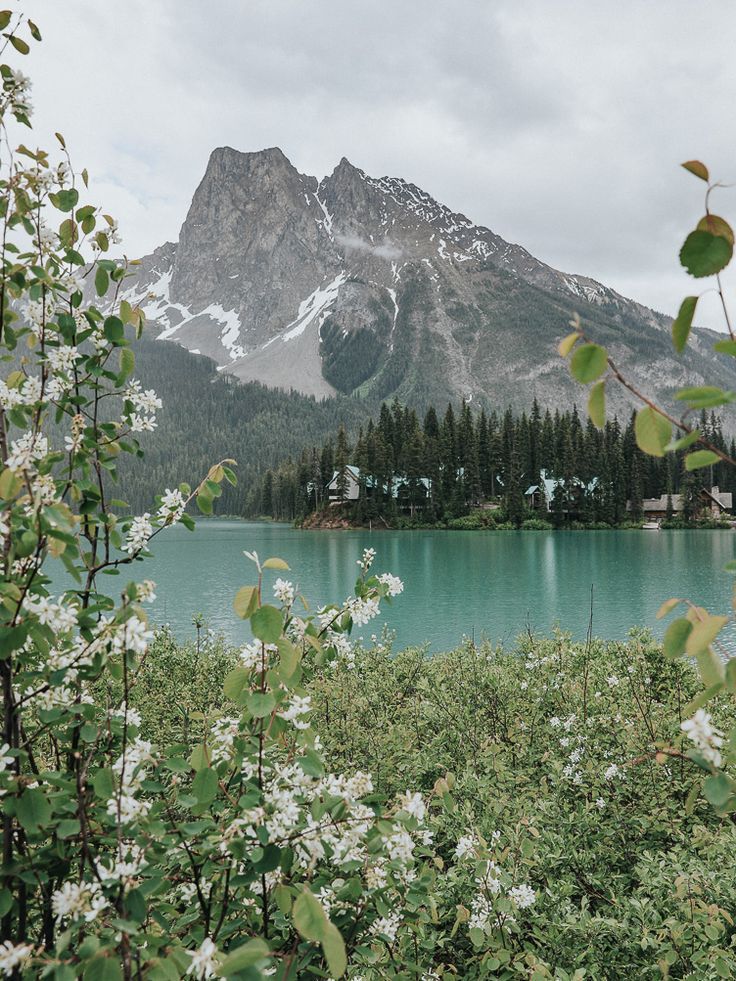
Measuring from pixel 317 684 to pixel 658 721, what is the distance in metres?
4.19

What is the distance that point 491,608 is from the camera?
2630 cm

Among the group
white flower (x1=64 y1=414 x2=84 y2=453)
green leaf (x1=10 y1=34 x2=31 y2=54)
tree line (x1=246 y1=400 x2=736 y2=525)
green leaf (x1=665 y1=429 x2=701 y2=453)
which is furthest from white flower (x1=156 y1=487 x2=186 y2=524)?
tree line (x1=246 y1=400 x2=736 y2=525)

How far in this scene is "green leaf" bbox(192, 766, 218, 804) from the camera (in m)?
1.85

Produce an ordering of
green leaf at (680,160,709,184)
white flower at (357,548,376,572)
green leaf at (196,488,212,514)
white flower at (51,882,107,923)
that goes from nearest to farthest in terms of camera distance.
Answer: green leaf at (680,160,709,184) → white flower at (51,882,107,923) → green leaf at (196,488,212,514) → white flower at (357,548,376,572)

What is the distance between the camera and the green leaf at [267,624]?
169 cm

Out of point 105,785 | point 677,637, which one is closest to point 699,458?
point 677,637

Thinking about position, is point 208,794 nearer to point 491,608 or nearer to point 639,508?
point 491,608

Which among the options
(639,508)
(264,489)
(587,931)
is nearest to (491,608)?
(587,931)

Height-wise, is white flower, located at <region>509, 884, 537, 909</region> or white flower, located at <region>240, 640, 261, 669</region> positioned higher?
white flower, located at <region>240, 640, 261, 669</region>

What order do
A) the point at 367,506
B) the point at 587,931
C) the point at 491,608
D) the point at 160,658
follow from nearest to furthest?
the point at 587,931 → the point at 160,658 → the point at 491,608 → the point at 367,506

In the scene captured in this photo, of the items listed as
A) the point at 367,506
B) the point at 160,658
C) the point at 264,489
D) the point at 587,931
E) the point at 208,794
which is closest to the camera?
the point at 208,794

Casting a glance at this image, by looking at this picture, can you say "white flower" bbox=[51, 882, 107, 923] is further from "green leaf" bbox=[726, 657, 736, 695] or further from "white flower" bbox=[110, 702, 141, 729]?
"green leaf" bbox=[726, 657, 736, 695]

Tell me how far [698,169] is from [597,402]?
0.47 metres

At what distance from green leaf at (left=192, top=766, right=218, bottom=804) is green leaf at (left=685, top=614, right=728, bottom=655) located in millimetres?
1447
